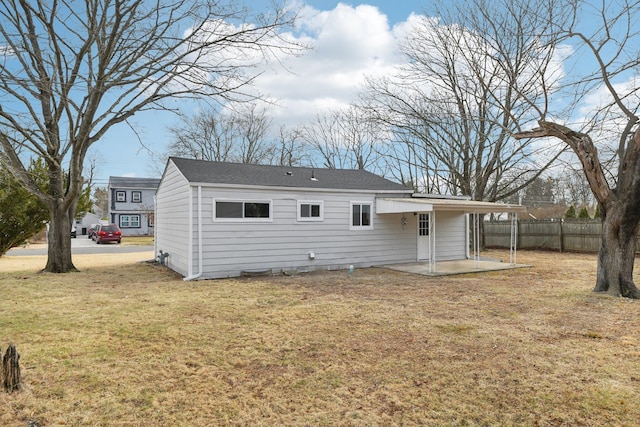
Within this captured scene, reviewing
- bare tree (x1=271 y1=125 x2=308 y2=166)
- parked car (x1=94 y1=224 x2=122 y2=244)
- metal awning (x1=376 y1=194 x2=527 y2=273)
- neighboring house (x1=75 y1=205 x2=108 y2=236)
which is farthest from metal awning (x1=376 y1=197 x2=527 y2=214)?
neighboring house (x1=75 y1=205 x2=108 y2=236)

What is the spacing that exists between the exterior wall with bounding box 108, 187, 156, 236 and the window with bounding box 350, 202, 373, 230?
28.5 metres

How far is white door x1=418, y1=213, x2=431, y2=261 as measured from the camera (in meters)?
13.7

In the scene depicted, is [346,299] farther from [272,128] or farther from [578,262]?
[272,128]

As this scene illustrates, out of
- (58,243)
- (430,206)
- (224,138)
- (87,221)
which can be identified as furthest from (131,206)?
(430,206)

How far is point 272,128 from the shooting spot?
104 ft

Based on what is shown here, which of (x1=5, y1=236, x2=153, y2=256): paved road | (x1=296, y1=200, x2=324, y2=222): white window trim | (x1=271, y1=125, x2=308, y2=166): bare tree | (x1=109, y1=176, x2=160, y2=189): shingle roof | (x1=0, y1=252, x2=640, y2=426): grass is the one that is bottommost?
(x1=5, y1=236, x2=153, y2=256): paved road

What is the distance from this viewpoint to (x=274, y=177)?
39.6 ft

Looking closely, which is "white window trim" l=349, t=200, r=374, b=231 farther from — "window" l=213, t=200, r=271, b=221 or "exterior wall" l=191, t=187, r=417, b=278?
"window" l=213, t=200, r=271, b=221

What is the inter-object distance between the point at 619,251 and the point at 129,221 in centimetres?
3700

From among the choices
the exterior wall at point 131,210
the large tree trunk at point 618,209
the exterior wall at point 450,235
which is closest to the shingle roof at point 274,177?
the exterior wall at point 450,235

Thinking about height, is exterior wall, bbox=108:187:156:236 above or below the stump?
above

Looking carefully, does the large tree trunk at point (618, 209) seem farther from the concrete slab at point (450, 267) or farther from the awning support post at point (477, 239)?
the awning support post at point (477, 239)

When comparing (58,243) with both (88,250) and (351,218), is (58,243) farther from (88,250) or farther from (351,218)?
(88,250)

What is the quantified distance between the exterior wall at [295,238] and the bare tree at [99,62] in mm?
3208
